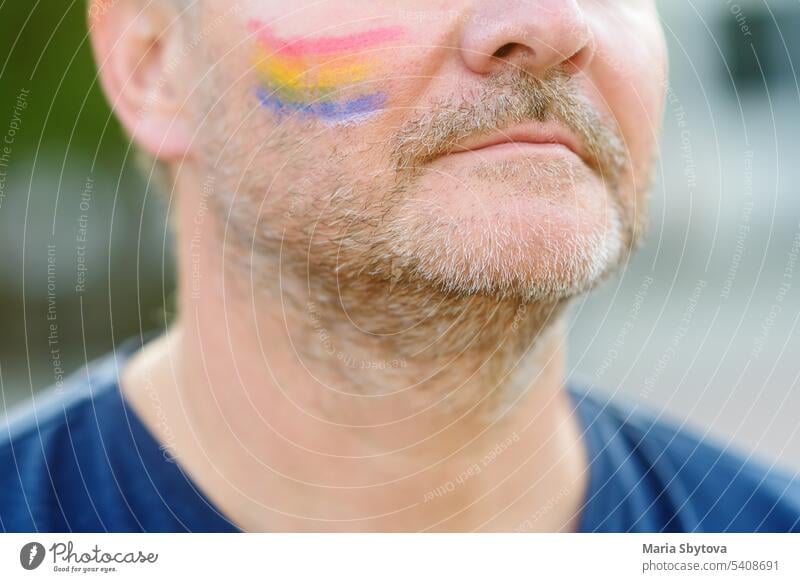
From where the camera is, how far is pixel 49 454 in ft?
2.65

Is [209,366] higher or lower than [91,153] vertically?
lower

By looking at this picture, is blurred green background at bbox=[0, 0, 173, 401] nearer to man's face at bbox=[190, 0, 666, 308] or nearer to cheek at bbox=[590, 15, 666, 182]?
man's face at bbox=[190, 0, 666, 308]

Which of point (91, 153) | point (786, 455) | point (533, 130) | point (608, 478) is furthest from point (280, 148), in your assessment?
point (786, 455)

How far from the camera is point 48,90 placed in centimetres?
89

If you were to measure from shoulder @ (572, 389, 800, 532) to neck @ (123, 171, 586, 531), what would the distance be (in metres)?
0.10

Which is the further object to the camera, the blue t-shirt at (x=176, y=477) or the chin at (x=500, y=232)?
the blue t-shirt at (x=176, y=477)

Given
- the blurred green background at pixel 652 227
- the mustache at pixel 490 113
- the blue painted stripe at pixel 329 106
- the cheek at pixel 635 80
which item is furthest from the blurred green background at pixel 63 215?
the cheek at pixel 635 80

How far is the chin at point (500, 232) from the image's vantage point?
667 millimetres

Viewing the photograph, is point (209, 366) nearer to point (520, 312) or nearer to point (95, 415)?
point (95, 415)

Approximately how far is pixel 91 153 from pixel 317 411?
407 mm

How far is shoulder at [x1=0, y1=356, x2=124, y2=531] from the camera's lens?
31.4 inches

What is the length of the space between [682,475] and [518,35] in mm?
489

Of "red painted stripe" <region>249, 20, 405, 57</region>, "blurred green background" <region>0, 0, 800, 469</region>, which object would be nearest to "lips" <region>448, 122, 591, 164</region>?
"red painted stripe" <region>249, 20, 405, 57</region>

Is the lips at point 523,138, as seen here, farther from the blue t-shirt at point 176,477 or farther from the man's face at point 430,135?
the blue t-shirt at point 176,477
